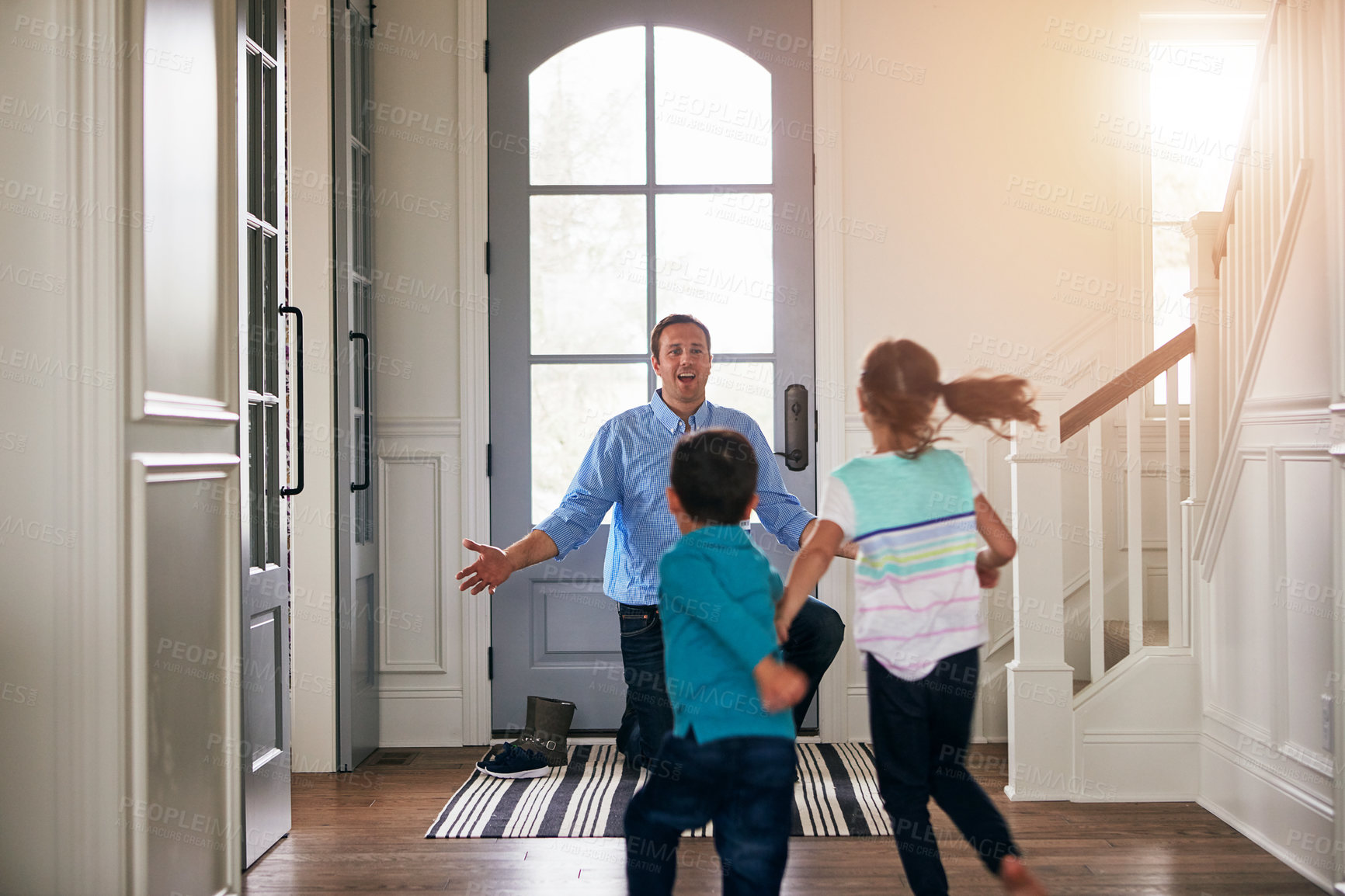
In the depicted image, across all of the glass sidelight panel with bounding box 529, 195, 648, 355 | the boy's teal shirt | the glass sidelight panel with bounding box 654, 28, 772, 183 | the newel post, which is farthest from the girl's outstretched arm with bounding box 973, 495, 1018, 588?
the glass sidelight panel with bounding box 654, 28, 772, 183

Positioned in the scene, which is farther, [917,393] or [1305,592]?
[1305,592]

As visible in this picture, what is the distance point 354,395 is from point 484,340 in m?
0.46

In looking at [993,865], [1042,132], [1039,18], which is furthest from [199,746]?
[1039,18]

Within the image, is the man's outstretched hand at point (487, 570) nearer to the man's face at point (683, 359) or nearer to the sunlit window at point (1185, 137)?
the man's face at point (683, 359)

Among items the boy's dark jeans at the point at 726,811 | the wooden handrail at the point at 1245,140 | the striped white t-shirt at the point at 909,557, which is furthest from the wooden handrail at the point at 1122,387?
the boy's dark jeans at the point at 726,811

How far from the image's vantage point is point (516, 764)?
314 centimetres

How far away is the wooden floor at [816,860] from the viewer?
7.42 ft

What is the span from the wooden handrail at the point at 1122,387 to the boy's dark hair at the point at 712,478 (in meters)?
1.55

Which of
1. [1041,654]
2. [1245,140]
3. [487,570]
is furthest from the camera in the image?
[1041,654]

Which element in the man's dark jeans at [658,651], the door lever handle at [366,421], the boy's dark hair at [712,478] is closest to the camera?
the boy's dark hair at [712,478]

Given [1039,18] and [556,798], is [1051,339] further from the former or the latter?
[556,798]

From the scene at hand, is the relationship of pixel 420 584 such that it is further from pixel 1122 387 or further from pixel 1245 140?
pixel 1245 140

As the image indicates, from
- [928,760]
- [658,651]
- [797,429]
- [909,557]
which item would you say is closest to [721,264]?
[797,429]

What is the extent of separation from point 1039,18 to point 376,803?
3.23 m
